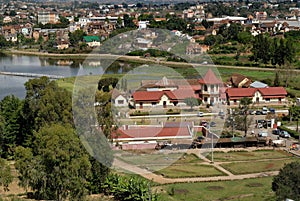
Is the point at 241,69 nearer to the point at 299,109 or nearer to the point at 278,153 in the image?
the point at 299,109

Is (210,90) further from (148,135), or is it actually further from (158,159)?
(158,159)

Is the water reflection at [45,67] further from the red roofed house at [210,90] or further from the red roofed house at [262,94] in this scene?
the red roofed house at [262,94]

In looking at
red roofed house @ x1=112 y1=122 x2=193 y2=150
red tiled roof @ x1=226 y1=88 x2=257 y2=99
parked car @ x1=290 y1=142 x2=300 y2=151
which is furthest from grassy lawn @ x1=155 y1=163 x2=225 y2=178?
red tiled roof @ x1=226 y1=88 x2=257 y2=99

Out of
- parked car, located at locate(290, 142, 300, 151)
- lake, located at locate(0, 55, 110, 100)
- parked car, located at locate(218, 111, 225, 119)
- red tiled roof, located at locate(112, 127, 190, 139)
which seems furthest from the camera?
lake, located at locate(0, 55, 110, 100)

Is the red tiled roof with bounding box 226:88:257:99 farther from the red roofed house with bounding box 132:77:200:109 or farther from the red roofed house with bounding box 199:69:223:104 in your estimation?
the red roofed house with bounding box 132:77:200:109

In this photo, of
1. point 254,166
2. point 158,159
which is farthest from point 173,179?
point 254,166
